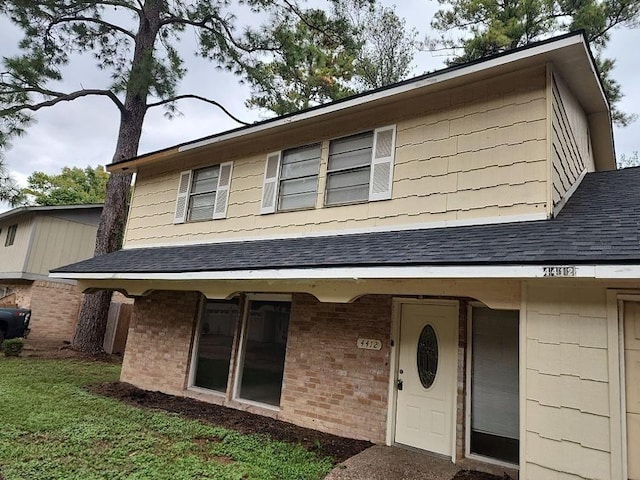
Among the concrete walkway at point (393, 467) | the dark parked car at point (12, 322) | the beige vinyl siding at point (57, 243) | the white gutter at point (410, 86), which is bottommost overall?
the concrete walkway at point (393, 467)

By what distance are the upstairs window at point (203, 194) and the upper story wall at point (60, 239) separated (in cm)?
959

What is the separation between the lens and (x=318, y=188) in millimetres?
6871

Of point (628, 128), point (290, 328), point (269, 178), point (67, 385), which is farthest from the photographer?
point (628, 128)

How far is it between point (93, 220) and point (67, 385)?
10.4 m

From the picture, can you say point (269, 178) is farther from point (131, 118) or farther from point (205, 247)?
point (131, 118)

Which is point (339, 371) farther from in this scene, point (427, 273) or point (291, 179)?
point (291, 179)

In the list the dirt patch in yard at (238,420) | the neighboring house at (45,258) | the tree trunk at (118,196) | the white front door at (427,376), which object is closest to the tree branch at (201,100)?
the tree trunk at (118,196)

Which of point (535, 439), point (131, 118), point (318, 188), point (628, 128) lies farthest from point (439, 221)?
point (628, 128)

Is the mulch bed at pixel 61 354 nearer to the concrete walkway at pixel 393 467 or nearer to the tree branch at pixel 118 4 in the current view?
the concrete walkway at pixel 393 467

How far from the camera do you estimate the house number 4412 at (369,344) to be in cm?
575

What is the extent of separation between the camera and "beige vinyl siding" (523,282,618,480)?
3.34 m

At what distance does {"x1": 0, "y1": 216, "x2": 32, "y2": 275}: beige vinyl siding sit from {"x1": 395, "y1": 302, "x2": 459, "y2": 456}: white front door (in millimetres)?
14863

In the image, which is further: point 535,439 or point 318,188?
point 318,188

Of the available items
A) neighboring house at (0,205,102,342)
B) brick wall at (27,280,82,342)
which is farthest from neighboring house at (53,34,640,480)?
neighboring house at (0,205,102,342)
